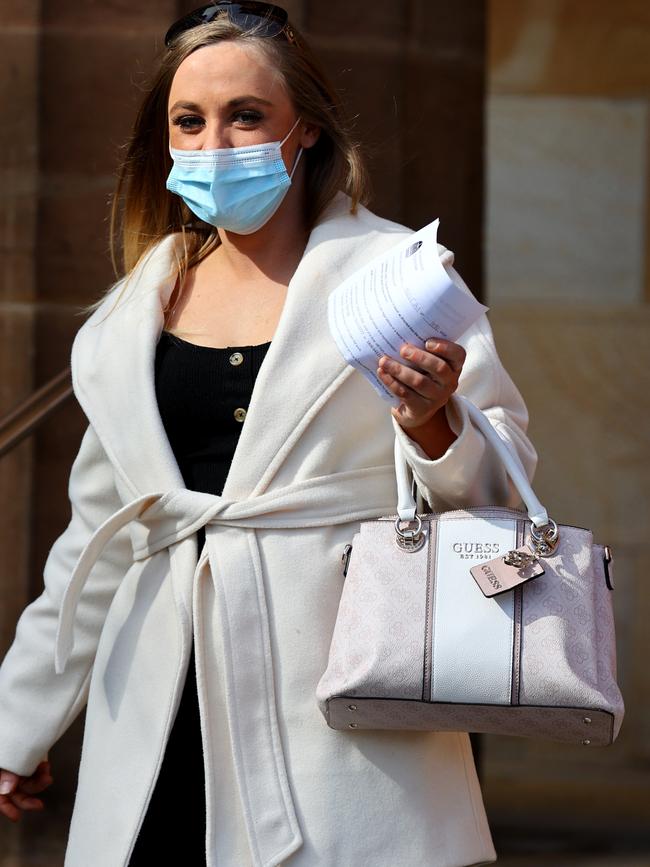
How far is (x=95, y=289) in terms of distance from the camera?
4535 millimetres

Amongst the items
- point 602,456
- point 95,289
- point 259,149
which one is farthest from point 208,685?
point 602,456

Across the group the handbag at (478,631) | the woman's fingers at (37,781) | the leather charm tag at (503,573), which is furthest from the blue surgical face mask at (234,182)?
the woman's fingers at (37,781)

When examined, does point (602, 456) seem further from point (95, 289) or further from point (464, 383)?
point (464, 383)

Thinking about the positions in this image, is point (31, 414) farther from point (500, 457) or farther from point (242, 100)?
point (500, 457)

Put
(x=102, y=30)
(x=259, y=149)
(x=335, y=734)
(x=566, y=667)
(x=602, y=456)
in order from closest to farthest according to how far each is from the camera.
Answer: (x=566, y=667)
(x=335, y=734)
(x=259, y=149)
(x=102, y=30)
(x=602, y=456)

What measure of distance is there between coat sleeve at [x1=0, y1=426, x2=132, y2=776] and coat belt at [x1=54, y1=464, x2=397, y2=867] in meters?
0.27

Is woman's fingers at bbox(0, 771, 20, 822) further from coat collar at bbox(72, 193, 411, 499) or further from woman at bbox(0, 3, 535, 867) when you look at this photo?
coat collar at bbox(72, 193, 411, 499)

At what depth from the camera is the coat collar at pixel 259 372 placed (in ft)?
8.39

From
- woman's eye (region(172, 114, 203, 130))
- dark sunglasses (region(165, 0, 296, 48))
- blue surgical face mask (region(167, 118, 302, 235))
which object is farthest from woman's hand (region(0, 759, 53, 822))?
dark sunglasses (region(165, 0, 296, 48))

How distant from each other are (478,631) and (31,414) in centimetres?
197

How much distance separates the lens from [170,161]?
117 inches

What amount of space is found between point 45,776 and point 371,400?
38.8 inches

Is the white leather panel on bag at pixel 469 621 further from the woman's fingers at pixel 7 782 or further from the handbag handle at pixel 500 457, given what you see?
the woman's fingers at pixel 7 782

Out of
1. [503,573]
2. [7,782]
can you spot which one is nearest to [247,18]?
[503,573]
